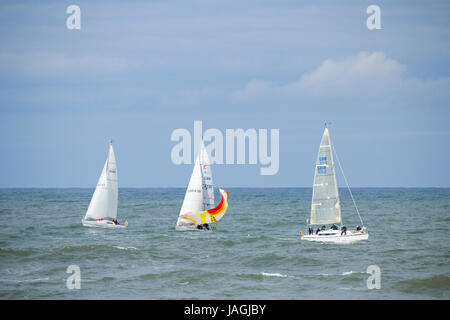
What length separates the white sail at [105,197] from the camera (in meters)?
67.1

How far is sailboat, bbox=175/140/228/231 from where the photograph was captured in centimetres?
6275

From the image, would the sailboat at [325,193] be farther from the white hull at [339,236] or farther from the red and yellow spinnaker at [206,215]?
the red and yellow spinnaker at [206,215]

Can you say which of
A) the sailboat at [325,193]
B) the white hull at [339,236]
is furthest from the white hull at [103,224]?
the white hull at [339,236]

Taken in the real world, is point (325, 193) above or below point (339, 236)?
above

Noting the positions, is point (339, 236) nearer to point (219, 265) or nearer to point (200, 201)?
point (219, 265)

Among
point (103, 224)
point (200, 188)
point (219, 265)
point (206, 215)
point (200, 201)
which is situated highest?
point (200, 188)

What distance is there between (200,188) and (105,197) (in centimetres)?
1169

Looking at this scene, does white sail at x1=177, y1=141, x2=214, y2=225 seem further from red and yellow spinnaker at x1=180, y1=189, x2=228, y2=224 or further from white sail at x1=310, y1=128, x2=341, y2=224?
white sail at x1=310, y1=128, x2=341, y2=224

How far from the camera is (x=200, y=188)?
64.2m

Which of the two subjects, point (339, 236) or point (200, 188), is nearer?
point (339, 236)

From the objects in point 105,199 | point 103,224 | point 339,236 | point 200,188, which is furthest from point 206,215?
point 339,236

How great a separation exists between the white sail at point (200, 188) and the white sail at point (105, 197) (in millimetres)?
9233

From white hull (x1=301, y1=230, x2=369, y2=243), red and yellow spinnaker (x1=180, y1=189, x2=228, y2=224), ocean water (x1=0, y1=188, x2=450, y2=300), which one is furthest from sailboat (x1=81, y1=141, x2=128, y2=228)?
white hull (x1=301, y1=230, x2=369, y2=243)
